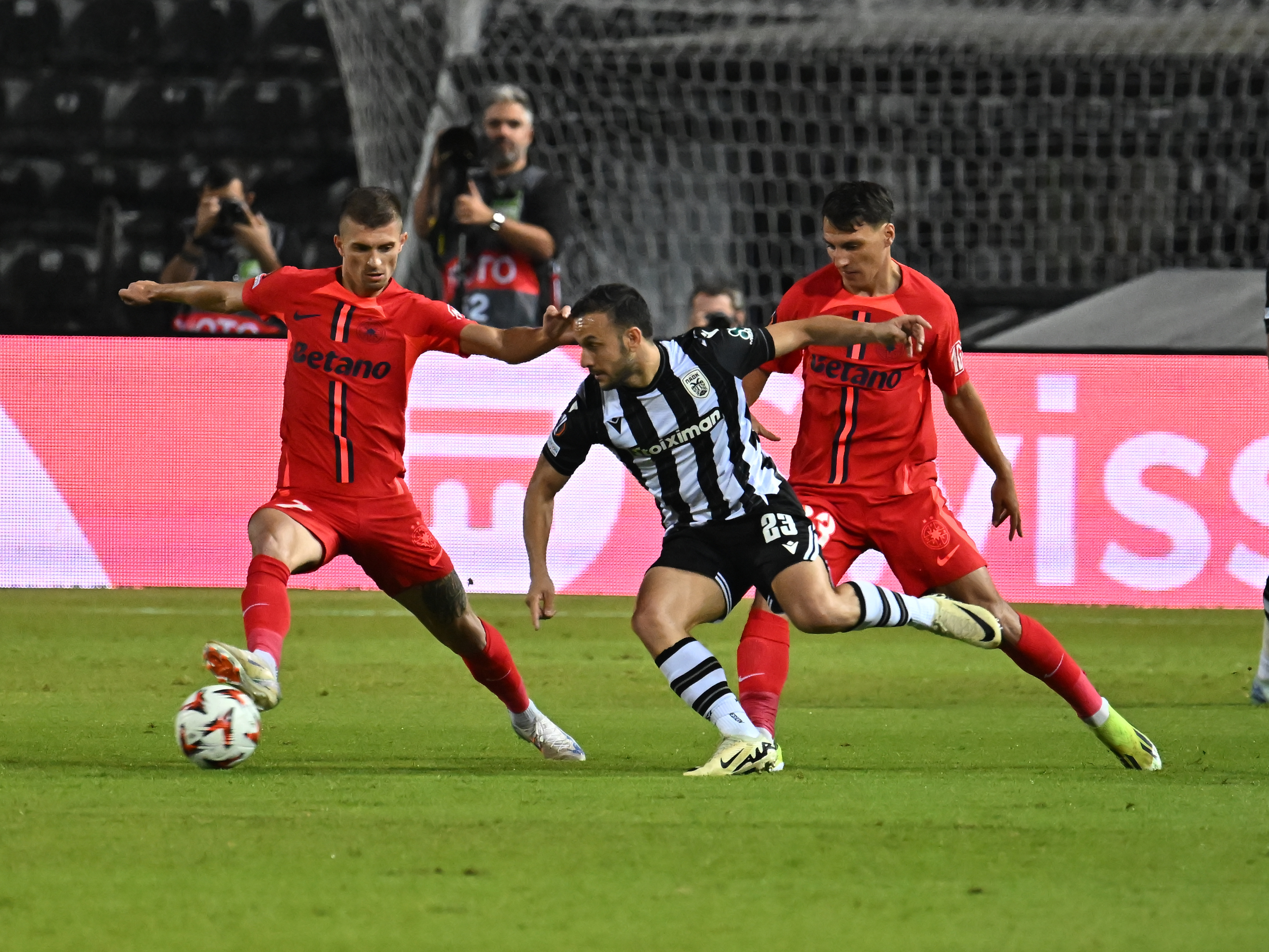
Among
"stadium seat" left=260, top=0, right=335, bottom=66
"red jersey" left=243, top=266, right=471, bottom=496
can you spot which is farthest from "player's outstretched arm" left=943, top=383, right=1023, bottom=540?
"stadium seat" left=260, top=0, right=335, bottom=66

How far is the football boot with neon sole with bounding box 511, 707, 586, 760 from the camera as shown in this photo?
18.6ft

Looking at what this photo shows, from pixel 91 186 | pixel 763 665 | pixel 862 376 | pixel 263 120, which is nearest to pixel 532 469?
pixel 862 376

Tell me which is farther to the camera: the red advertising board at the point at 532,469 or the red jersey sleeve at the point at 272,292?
the red advertising board at the point at 532,469

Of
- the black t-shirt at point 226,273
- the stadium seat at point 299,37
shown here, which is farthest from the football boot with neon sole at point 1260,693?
the stadium seat at point 299,37

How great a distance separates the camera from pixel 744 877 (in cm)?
369

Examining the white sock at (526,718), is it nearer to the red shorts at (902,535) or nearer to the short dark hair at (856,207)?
the red shorts at (902,535)

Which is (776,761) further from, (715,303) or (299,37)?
(299,37)

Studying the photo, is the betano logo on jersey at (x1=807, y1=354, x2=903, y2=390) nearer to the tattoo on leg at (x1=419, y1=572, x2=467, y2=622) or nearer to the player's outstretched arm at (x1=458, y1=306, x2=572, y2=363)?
the player's outstretched arm at (x1=458, y1=306, x2=572, y2=363)

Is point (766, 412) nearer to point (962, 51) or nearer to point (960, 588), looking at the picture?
point (960, 588)

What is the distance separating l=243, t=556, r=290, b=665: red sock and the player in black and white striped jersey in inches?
27.8

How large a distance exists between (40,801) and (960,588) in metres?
2.80

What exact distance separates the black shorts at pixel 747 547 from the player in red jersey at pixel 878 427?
0.28 m

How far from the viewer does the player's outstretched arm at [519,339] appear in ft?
17.5

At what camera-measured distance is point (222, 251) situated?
11.3 metres
